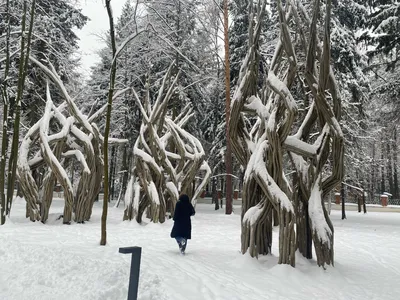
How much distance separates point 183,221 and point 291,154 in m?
2.54

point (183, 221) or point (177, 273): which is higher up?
point (183, 221)

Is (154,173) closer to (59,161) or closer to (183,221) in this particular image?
(59,161)

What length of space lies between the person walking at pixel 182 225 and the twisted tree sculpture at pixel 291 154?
1067 mm

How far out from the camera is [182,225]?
6.56 metres

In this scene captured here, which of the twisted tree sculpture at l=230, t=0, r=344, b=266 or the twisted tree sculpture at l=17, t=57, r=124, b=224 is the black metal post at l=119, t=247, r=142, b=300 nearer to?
the twisted tree sculpture at l=230, t=0, r=344, b=266

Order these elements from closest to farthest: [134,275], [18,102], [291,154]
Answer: [134,275] → [291,154] → [18,102]

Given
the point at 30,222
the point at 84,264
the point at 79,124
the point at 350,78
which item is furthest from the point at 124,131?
the point at 84,264

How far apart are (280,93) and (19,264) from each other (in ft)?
16.7

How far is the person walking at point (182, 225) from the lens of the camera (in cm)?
652

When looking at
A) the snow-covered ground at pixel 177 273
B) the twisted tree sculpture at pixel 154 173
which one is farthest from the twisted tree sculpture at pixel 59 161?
the snow-covered ground at pixel 177 273

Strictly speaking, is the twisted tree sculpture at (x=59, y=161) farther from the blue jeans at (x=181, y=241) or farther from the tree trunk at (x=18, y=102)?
the blue jeans at (x=181, y=241)

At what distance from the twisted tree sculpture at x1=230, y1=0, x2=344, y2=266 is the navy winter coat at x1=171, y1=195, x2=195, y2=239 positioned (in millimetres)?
1061

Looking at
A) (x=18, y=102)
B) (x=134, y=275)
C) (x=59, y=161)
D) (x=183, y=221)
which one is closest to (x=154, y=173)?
(x=59, y=161)

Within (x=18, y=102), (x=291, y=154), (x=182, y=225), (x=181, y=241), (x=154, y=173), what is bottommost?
(x=181, y=241)
